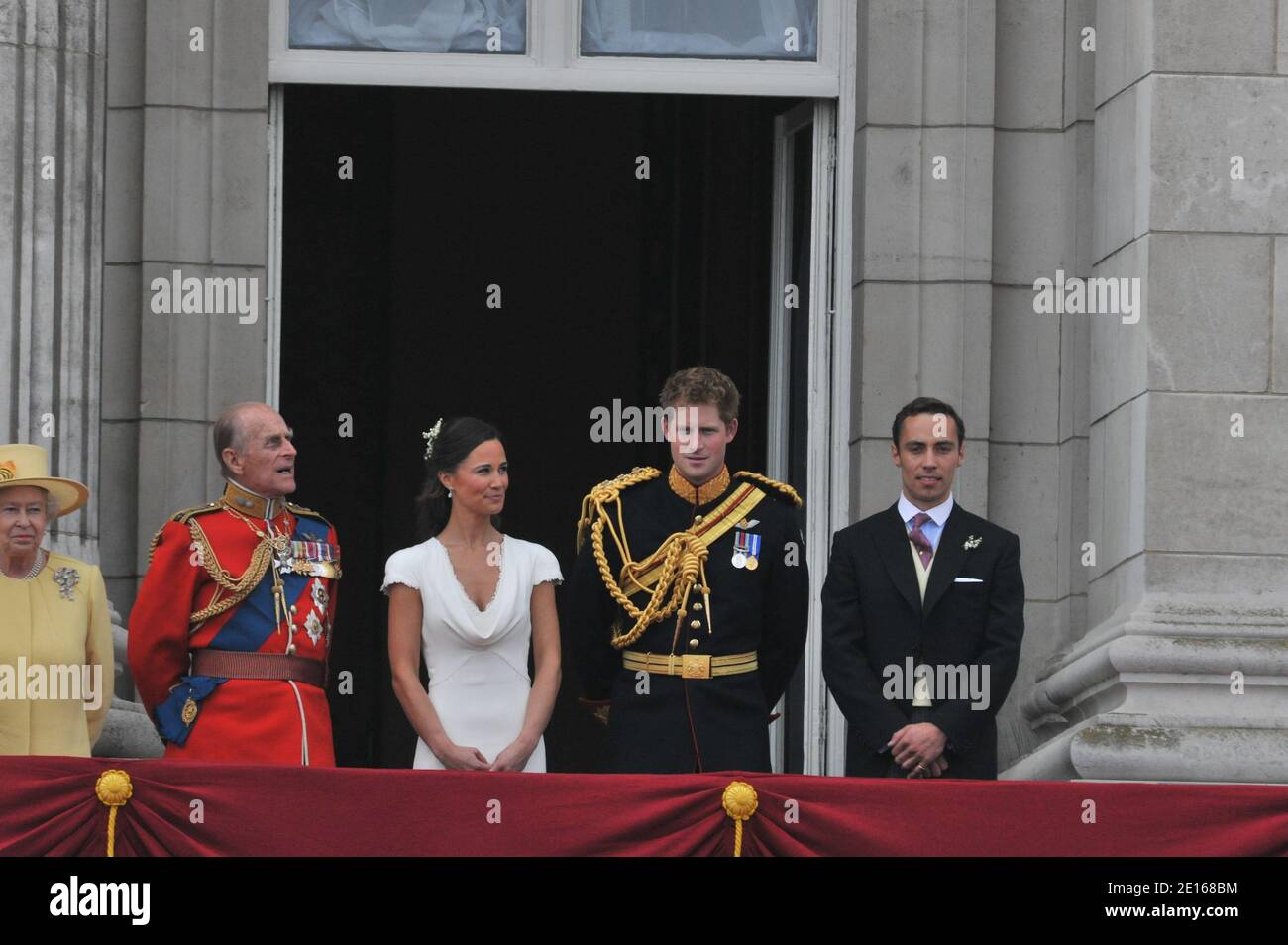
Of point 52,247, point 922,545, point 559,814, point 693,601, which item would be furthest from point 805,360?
point 559,814

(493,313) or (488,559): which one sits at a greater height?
(493,313)

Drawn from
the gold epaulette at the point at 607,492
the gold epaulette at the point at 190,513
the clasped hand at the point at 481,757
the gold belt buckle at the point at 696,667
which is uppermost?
the gold epaulette at the point at 607,492

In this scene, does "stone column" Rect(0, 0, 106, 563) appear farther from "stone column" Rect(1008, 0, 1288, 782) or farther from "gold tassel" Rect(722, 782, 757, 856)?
"stone column" Rect(1008, 0, 1288, 782)

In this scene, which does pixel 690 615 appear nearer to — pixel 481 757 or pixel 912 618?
pixel 912 618

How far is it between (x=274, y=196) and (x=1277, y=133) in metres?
4.51

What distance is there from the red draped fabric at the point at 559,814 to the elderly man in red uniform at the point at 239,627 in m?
0.74

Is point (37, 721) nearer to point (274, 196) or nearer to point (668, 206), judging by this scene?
point (274, 196)

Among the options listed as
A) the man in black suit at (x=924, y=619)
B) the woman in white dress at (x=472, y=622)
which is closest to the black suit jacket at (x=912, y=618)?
the man in black suit at (x=924, y=619)

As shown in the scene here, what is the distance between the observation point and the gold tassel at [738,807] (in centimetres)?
962

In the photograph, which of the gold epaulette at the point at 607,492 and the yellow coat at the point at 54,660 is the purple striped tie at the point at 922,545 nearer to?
the gold epaulette at the point at 607,492

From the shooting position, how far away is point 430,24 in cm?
1319

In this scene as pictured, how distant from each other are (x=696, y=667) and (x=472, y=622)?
853 mm
